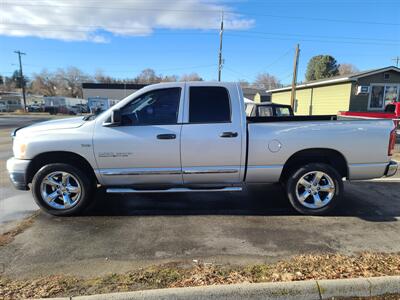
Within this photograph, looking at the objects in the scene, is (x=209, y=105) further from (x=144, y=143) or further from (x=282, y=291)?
(x=282, y=291)

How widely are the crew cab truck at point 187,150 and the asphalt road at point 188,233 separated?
1.37ft

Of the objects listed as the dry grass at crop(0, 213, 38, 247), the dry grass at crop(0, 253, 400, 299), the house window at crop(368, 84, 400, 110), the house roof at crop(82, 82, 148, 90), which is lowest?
the dry grass at crop(0, 213, 38, 247)

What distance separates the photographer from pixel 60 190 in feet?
14.7

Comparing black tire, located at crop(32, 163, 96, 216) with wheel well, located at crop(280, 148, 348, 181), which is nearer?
black tire, located at crop(32, 163, 96, 216)

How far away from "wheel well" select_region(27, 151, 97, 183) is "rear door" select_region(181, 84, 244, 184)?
152 cm

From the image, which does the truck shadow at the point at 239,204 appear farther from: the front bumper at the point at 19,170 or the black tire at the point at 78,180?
the front bumper at the point at 19,170

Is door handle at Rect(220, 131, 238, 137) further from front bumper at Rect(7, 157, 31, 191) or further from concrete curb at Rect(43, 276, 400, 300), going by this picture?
front bumper at Rect(7, 157, 31, 191)

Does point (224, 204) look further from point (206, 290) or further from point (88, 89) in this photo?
point (88, 89)

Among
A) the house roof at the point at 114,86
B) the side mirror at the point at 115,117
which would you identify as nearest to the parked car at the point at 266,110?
the side mirror at the point at 115,117

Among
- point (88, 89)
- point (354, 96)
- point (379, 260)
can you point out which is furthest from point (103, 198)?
point (88, 89)

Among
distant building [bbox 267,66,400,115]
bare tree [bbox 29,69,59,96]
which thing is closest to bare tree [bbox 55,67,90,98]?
bare tree [bbox 29,69,59,96]

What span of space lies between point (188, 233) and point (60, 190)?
2.07 meters

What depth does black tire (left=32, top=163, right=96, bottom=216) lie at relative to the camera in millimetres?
4367

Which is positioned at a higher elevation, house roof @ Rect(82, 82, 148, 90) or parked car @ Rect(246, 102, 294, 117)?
Answer: house roof @ Rect(82, 82, 148, 90)
